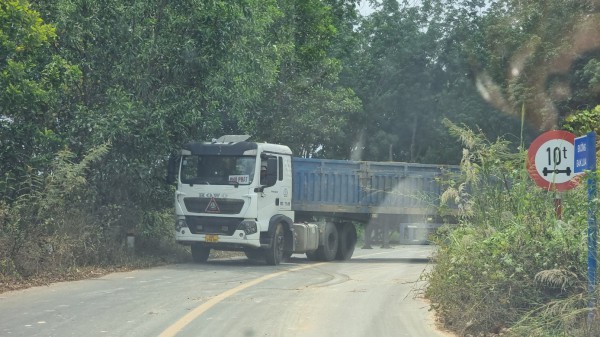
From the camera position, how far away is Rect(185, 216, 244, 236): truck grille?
2017cm

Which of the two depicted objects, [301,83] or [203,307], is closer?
[203,307]

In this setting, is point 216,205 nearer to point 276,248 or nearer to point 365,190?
point 276,248

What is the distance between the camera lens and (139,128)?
65.2 ft

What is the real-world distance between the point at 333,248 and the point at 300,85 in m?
10.8

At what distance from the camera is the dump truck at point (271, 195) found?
66.2ft

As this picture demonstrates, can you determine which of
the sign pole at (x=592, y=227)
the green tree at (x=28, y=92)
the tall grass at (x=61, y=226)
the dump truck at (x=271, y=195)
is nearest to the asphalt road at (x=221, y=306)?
the tall grass at (x=61, y=226)

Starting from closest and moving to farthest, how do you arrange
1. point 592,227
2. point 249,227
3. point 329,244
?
point 592,227 < point 249,227 < point 329,244

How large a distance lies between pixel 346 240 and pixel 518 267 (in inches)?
609

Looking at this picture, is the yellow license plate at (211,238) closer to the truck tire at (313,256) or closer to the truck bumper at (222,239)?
the truck bumper at (222,239)

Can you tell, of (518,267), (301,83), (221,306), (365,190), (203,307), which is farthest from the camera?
(301,83)

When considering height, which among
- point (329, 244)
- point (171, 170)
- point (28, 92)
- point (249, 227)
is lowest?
point (329, 244)

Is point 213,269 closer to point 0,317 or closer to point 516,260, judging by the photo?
point 0,317

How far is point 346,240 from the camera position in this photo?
82.5ft

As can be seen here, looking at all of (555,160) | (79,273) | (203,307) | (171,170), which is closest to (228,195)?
(171,170)
